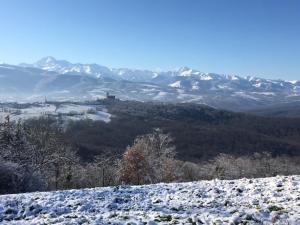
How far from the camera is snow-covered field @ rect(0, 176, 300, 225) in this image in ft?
49.6

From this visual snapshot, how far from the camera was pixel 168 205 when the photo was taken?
57.9 feet

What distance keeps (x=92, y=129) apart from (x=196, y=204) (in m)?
137

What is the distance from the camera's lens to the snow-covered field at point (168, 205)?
15125mm

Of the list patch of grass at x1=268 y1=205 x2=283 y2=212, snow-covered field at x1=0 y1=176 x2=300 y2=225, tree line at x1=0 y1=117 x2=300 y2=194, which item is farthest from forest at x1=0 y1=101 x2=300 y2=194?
patch of grass at x1=268 y1=205 x2=283 y2=212

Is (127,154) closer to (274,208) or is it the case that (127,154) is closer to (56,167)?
(56,167)

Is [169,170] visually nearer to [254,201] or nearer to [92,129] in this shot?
[254,201]

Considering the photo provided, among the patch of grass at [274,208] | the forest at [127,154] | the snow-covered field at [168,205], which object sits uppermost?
the patch of grass at [274,208]

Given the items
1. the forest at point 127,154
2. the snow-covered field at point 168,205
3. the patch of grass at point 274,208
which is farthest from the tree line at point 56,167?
the patch of grass at point 274,208

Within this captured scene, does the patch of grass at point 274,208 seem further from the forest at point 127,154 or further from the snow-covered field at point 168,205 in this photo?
the forest at point 127,154

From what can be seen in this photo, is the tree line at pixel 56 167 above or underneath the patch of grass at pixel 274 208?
underneath

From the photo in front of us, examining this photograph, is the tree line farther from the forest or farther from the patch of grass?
the patch of grass

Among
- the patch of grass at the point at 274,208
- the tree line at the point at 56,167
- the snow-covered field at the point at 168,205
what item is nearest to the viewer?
the snow-covered field at the point at 168,205

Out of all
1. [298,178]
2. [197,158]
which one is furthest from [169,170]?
[197,158]

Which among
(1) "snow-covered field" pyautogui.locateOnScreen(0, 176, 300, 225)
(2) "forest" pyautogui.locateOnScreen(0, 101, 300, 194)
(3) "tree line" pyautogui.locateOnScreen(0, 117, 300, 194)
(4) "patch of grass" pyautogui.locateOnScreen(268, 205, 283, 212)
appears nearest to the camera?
(1) "snow-covered field" pyautogui.locateOnScreen(0, 176, 300, 225)
